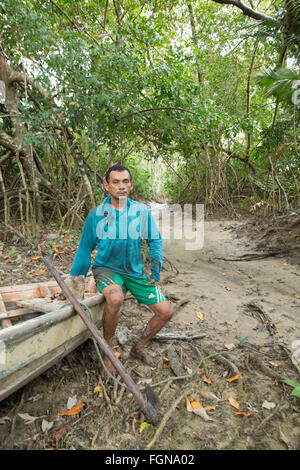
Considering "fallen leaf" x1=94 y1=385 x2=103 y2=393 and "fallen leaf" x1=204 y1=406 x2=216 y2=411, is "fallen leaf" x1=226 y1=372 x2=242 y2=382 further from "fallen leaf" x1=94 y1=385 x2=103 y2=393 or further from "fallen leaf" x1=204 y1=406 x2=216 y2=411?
"fallen leaf" x1=94 y1=385 x2=103 y2=393

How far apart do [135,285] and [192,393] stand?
914mm

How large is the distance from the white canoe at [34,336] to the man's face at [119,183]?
0.85m

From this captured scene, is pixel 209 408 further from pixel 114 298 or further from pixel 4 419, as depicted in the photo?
pixel 4 419

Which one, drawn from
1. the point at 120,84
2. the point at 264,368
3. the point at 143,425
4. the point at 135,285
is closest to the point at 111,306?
the point at 135,285

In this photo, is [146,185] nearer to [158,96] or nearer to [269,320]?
[158,96]

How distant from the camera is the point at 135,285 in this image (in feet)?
7.26

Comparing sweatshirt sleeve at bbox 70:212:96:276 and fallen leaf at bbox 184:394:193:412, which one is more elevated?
sweatshirt sleeve at bbox 70:212:96:276

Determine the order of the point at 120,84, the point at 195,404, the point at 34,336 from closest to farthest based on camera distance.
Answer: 1. the point at 34,336
2. the point at 195,404
3. the point at 120,84

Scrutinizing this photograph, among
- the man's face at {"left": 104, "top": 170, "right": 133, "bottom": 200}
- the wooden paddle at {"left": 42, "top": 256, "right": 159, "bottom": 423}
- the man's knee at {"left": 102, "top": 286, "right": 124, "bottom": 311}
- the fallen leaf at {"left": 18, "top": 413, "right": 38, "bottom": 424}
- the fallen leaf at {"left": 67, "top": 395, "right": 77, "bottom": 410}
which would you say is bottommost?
the fallen leaf at {"left": 67, "top": 395, "right": 77, "bottom": 410}

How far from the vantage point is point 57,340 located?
172cm

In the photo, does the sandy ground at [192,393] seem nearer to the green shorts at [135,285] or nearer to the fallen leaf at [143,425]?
the fallen leaf at [143,425]

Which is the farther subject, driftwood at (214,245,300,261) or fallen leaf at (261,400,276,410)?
driftwood at (214,245,300,261)

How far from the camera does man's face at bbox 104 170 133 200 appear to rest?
2.15 metres

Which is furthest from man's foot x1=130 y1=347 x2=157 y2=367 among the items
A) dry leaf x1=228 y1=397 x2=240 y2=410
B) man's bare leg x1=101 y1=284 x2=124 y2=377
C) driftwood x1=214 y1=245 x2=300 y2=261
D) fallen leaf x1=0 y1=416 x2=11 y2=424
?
driftwood x1=214 y1=245 x2=300 y2=261
